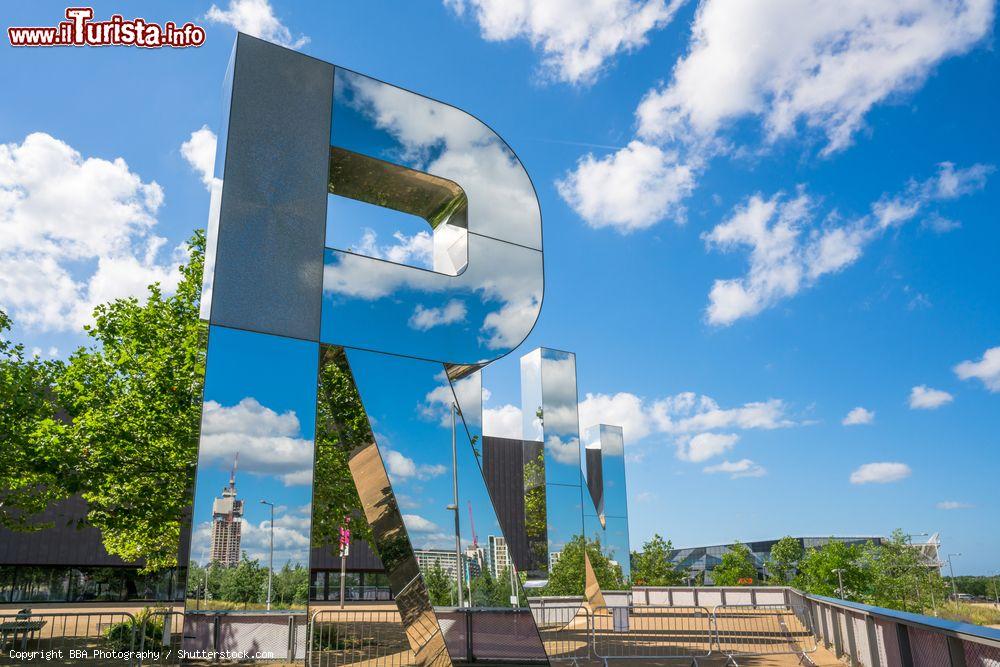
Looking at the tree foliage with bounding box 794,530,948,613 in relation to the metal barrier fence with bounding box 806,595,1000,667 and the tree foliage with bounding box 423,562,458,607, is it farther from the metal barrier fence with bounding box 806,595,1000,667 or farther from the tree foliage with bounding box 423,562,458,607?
the tree foliage with bounding box 423,562,458,607

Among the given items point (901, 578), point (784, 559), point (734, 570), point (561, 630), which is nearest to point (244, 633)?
point (561, 630)

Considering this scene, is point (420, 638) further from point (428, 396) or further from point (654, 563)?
point (654, 563)

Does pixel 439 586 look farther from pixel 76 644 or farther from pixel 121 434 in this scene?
pixel 76 644

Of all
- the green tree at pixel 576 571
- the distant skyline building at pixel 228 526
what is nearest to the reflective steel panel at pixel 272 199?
the distant skyline building at pixel 228 526

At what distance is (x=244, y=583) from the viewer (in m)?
5.62

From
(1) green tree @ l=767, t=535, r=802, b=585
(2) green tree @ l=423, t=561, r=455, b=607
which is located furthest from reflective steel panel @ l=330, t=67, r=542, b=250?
(1) green tree @ l=767, t=535, r=802, b=585

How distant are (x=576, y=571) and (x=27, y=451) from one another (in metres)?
12.8

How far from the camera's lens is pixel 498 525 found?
737 cm

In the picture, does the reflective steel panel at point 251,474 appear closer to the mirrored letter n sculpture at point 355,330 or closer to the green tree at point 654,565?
the mirrored letter n sculpture at point 355,330

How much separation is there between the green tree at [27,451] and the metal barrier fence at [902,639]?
16189 millimetres

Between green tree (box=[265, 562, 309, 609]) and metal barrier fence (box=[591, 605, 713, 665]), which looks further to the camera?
metal barrier fence (box=[591, 605, 713, 665])

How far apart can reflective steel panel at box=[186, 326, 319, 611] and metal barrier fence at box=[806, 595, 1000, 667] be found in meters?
5.66

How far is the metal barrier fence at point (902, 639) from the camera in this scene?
5.72 m

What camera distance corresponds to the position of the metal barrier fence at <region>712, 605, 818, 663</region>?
13.8 metres
